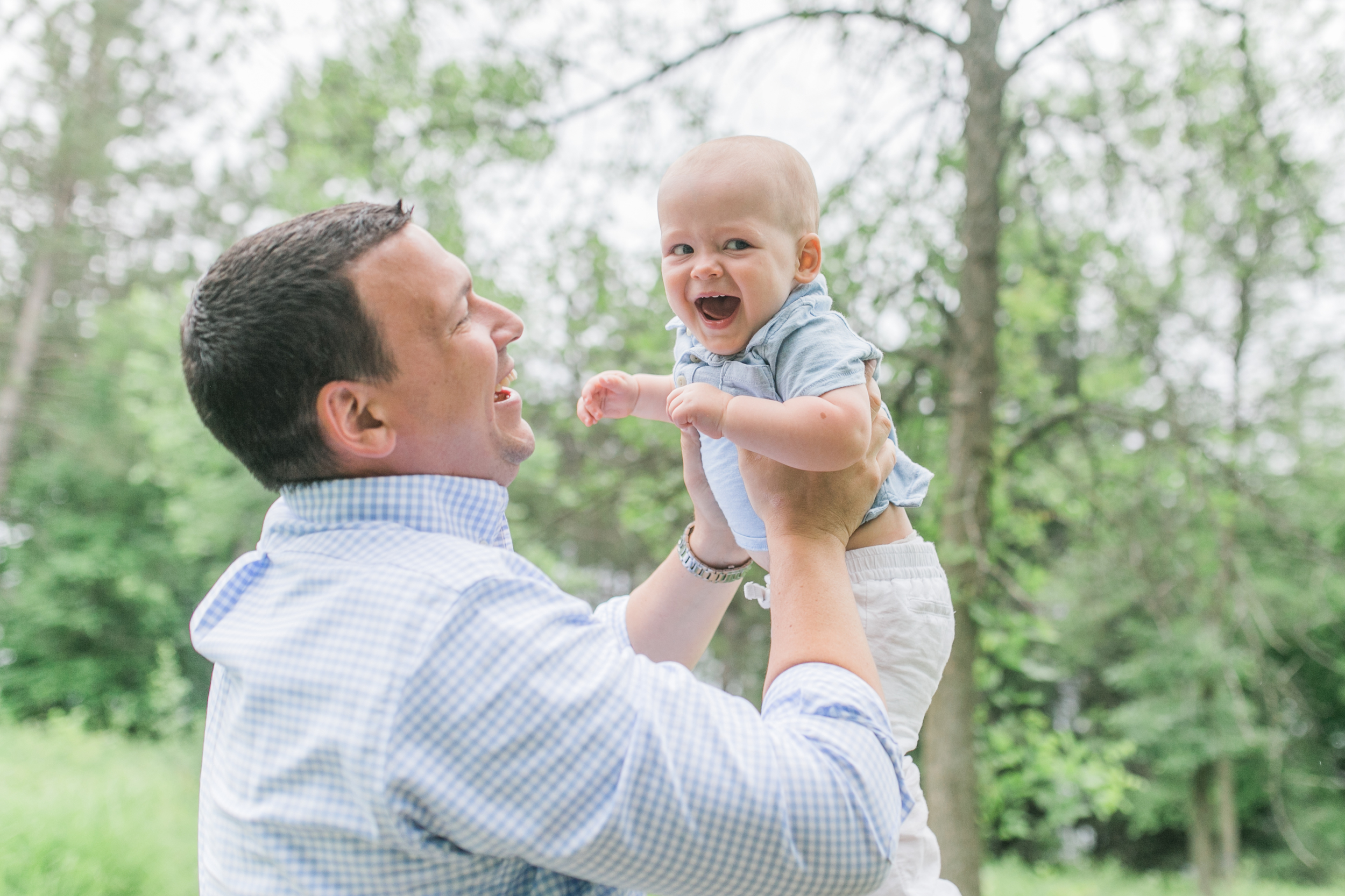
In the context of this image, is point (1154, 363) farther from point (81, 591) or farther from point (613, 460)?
point (81, 591)

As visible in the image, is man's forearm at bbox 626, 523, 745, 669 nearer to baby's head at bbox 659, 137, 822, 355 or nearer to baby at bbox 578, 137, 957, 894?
baby at bbox 578, 137, 957, 894

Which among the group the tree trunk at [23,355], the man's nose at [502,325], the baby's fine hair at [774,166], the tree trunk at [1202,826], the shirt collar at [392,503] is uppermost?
the tree trunk at [23,355]

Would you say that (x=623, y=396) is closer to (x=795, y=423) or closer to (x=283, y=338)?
(x=795, y=423)

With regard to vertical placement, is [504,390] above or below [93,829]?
above

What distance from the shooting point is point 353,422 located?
105 cm

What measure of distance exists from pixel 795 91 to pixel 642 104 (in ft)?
1.94

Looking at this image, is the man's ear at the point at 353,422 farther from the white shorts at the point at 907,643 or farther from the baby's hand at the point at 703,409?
the white shorts at the point at 907,643

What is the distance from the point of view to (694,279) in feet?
4.16

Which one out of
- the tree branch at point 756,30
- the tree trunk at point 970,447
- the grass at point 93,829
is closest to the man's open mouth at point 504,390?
the tree trunk at point 970,447

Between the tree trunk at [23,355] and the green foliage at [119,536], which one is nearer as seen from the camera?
the tree trunk at [23,355]

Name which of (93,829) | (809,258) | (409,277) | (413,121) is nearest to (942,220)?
(413,121)

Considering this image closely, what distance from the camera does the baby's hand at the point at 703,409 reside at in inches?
45.3

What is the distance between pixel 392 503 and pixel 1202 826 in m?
14.3

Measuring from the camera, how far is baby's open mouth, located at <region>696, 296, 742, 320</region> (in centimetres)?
129
